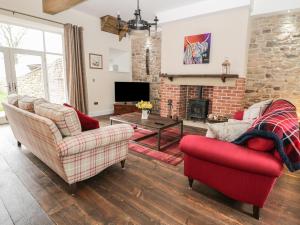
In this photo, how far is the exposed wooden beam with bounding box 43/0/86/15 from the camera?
3.54 m

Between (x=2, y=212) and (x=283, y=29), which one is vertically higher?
(x=283, y=29)

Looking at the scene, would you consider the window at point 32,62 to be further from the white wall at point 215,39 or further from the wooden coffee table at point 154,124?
the white wall at point 215,39

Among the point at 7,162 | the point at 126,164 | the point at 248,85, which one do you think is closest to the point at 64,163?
the point at 126,164

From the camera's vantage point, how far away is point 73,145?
174cm

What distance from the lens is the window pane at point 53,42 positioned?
4924 millimetres

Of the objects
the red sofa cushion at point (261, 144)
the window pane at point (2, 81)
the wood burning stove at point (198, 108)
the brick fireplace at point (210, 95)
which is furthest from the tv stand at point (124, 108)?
the red sofa cushion at point (261, 144)

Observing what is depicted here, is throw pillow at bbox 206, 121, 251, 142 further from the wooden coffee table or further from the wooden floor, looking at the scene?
the wooden coffee table

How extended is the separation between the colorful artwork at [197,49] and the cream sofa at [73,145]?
10.2ft

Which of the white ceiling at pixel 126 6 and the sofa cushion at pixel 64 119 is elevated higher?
the white ceiling at pixel 126 6

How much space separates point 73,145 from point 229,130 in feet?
5.02

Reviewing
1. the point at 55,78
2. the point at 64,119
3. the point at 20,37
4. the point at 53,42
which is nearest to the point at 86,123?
the point at 64,119

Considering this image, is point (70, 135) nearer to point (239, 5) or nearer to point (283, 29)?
point (239, 5)

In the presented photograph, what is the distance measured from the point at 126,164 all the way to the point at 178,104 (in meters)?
2.88

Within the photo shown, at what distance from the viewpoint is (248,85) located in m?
4.77
